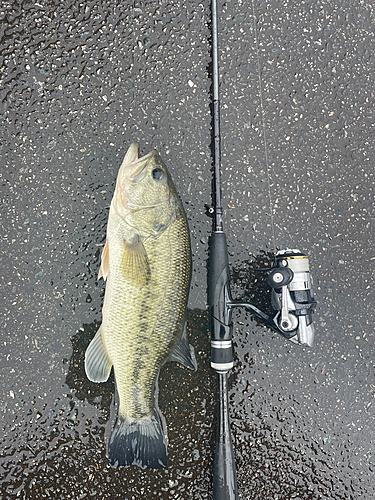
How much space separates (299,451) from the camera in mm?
1714

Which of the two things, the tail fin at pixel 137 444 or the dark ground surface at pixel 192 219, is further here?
the dark ground surface at pixel 192 219

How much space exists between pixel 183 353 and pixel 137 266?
1.67 feet

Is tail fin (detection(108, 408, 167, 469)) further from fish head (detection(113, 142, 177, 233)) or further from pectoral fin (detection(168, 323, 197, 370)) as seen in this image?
fish head (detection(113, 142, 177, 233))

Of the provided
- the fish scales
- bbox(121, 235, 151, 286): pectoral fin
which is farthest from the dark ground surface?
bbox(121, 235, 151, 286): pectoral fin

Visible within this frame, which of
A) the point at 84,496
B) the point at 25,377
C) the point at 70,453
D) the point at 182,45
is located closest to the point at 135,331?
the point at 25,377

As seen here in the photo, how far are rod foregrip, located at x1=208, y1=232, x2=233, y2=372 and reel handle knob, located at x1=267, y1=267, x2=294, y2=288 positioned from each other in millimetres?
216

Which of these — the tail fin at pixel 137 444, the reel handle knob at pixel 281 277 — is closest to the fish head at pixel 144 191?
the reel handle knob at pixel 281 277

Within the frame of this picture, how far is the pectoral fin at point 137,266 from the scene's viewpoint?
136cm

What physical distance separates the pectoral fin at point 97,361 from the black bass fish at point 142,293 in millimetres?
40

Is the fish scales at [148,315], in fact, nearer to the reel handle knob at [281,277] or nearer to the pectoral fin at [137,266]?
the pectoral fin at [137,266]

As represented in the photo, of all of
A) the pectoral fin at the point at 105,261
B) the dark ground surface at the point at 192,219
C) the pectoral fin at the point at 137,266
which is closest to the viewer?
the pectoral fin at the point at 137,266

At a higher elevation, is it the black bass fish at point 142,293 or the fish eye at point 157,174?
the fish eye at point 157,174

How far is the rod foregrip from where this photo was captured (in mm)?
1484

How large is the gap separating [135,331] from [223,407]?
1.94 ft
